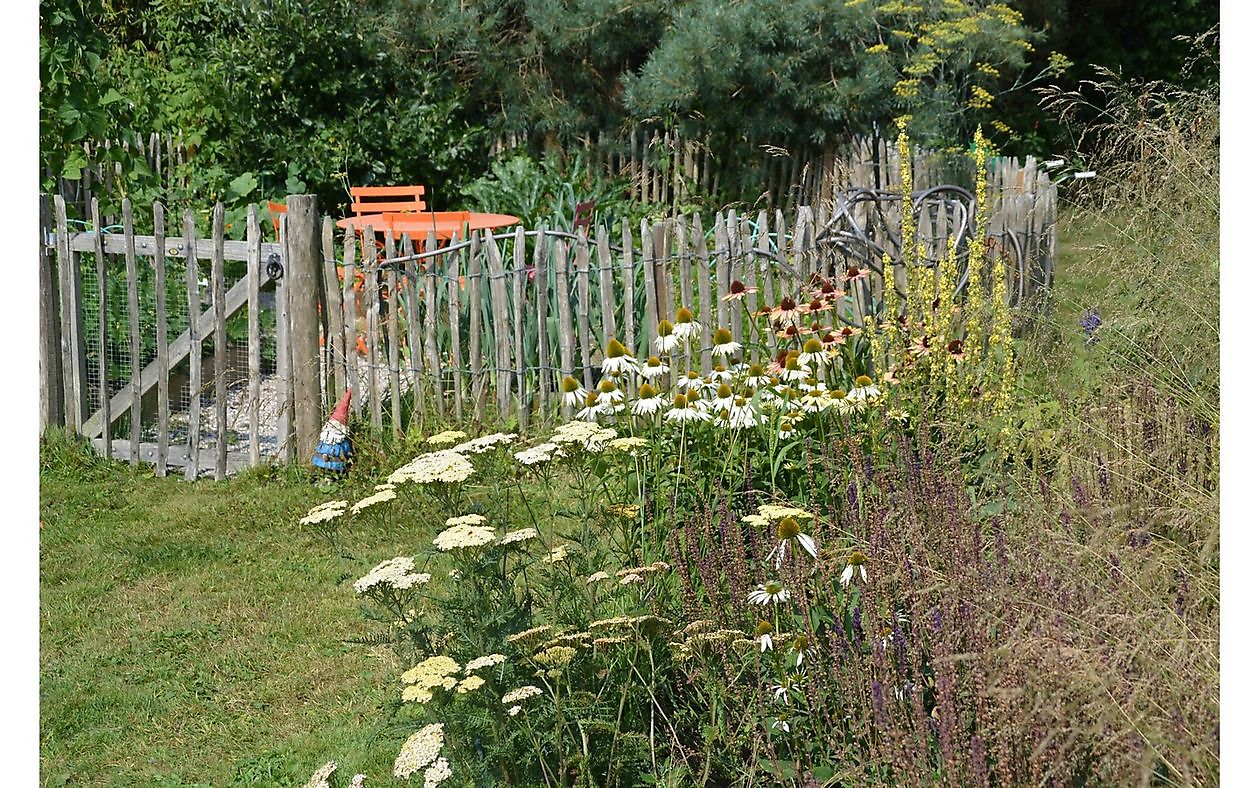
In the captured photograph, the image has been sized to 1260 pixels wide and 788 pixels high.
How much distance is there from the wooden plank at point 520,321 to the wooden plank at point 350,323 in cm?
74

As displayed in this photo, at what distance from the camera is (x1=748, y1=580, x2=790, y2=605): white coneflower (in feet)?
9.59

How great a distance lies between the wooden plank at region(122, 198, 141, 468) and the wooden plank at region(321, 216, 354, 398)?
915 millimetres

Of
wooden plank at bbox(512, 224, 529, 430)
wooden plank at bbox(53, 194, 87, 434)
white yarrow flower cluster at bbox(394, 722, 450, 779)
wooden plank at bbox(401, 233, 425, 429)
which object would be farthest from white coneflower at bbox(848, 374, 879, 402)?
wooden plank at bbox(53, 194, 87, 434)

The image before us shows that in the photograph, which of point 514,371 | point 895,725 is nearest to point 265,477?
point 514,371

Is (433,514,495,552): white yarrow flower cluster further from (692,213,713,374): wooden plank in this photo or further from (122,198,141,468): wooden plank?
(122,198,141,468): wooden plank

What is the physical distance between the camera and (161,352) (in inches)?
241

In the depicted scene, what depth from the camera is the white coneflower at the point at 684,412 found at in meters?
3.50

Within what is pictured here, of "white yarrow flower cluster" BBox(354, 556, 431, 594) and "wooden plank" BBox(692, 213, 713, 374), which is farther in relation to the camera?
"wooden plank" BBox(692, 213, 713, 374)

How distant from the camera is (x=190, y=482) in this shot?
20.2 feet

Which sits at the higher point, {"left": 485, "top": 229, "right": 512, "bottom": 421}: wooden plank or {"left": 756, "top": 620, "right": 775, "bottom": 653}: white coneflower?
{"left": 485, "top": 229, "right": 512, "bottom": 421}: wooden plank

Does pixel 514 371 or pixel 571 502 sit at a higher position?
pixel 514 371

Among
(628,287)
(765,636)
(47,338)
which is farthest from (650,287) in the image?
(765,636)

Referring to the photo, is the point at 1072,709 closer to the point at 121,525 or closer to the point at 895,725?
the point at 895,725

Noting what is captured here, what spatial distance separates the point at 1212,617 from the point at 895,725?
0.73 metres
